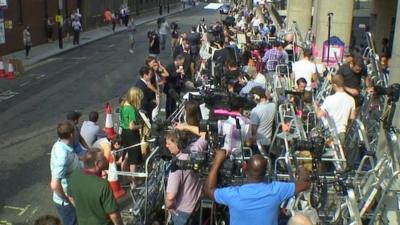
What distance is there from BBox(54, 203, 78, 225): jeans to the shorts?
8.08 feet

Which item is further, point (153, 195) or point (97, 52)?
point (97, 52)

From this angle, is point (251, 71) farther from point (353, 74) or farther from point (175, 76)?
point (353, 74)

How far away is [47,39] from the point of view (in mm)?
31719

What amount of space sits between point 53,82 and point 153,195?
13.9 meters

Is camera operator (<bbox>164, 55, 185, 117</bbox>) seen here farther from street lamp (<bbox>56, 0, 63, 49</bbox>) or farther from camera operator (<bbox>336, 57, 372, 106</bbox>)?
street lamp (<bbox>56, 0, 63, 49</bbox>)

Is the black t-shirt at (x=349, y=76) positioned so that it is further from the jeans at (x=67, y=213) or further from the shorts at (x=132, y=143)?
the jeans at (x=67, y=213)

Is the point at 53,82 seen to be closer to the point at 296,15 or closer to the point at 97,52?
the point at 97,52

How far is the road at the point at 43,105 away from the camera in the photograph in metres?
8.68

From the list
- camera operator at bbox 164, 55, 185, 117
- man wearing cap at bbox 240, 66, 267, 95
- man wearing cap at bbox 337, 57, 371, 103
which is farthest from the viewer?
camera operator at bbox 164, 55, 185, 117

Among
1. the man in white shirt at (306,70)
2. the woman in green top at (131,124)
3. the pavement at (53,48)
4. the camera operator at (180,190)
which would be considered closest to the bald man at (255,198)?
the camera operator at (180,190)

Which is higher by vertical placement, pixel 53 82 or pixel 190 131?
pixel 190 131

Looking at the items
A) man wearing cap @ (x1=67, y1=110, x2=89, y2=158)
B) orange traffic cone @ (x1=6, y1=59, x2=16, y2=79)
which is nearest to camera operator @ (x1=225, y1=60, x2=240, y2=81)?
man wearing cap @ (x1=67, y1=110, x2=89, y2=158)

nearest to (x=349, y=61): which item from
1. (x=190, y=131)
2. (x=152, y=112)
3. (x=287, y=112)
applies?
(x=287, y=112)

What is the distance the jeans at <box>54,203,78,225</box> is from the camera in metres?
6.10
